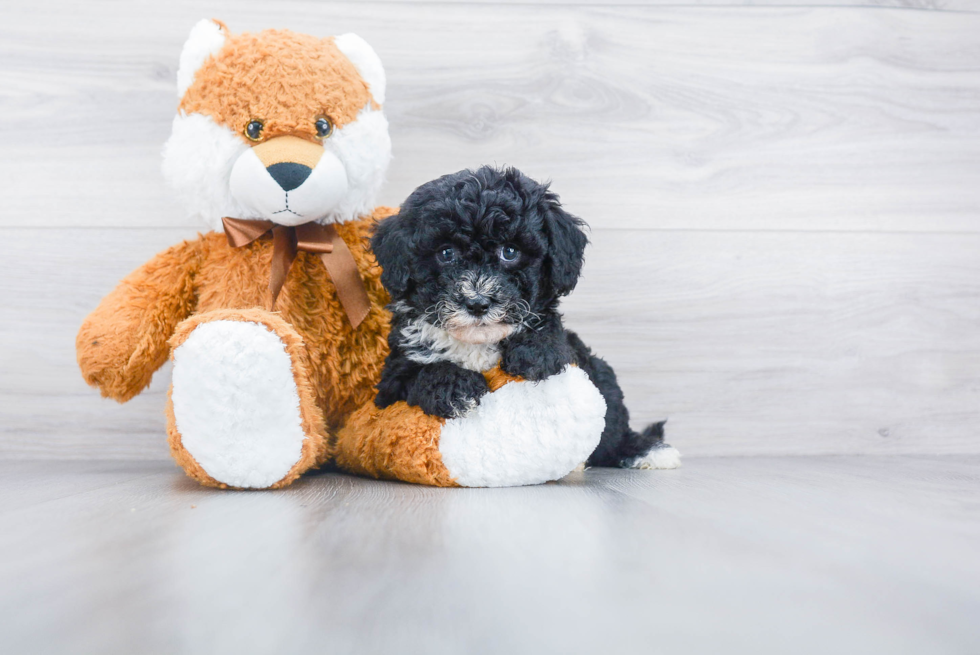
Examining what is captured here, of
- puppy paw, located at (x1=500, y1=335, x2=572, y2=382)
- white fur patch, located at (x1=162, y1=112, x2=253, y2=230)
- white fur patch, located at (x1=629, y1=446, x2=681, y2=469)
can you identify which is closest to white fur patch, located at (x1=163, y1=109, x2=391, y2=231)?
white fur patch, located at (x1=162, y1=112, x2=253, y2=230)

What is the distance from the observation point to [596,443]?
961 mm

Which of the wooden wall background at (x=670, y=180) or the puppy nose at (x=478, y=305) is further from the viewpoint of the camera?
the wooden wall background at (x=670, y=180)

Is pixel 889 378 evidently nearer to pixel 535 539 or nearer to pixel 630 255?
pixel 630 255

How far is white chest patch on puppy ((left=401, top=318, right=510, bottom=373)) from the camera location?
95 centimetres

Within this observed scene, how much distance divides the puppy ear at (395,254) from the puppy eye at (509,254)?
4.5 inches

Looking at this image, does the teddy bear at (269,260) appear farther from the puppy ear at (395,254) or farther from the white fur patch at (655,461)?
the white fur patch at (655,461)

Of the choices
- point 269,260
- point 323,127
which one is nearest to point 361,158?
point 323,127

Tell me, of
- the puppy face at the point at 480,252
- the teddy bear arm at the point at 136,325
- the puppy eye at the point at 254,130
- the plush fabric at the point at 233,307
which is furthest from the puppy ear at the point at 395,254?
the teddy bear arm at the point at 136,325

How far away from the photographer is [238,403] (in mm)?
849

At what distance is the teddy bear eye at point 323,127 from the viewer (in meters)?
1.00

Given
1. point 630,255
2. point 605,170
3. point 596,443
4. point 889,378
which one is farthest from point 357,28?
point 889,378

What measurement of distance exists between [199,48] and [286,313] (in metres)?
0.40

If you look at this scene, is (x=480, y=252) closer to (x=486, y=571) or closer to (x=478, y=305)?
(x=478, y=305)

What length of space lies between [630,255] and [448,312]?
0.61m
